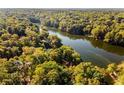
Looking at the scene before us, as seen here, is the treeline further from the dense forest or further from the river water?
the river water

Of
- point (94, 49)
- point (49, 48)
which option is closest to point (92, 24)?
point (94, 49)

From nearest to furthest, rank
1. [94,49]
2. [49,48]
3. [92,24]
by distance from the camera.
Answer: [49,48] < [94,49] < [92,24]

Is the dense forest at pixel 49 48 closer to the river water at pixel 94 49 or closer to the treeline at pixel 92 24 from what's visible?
the treeline at pixel 92 24

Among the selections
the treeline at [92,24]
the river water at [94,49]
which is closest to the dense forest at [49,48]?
the treeline at [92,24]

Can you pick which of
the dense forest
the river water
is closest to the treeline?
the dense forest

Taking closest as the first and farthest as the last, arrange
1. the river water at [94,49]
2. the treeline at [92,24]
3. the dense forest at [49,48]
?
the dense forest at [49,48] < the river water at [94,49] < the treeline at [92,24]

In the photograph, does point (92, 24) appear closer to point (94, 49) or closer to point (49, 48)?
point (94, 49)
